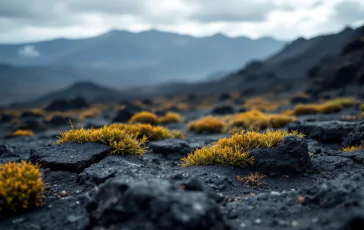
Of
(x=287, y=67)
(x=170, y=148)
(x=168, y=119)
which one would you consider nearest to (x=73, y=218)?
(x=170, y=148)

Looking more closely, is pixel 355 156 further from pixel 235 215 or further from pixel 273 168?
pixel 235 215

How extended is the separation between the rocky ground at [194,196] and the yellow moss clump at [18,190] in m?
0.14

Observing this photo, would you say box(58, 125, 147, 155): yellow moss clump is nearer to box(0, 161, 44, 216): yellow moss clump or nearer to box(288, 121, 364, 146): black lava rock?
box(0, 161, 44, 216): yellow moss clump

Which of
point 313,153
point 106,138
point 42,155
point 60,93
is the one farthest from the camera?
point 60,93

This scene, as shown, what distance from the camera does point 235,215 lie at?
163 inches

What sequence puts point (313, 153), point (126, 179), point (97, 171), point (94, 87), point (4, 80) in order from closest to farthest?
point (126, 179) → point (97, 171) → point (313, 153) → point (94, 87) → point (4, 80)

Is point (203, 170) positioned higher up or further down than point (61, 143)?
further down

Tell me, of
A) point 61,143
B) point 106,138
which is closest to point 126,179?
point 106,138

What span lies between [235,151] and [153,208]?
305cm

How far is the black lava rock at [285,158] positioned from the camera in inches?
234

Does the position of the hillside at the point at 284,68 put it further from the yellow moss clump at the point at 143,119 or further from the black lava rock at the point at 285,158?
the black lava rock at the point at 285,158

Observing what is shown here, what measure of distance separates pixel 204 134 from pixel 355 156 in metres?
7.35

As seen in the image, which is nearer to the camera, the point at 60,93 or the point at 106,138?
the point at 106,138

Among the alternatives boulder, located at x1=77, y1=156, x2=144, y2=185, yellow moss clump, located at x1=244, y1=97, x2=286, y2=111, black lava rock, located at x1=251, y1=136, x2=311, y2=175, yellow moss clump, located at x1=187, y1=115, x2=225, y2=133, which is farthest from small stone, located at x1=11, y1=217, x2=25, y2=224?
yellow moss clump, located at x1=244, y1=97, x2=286, y2=111
